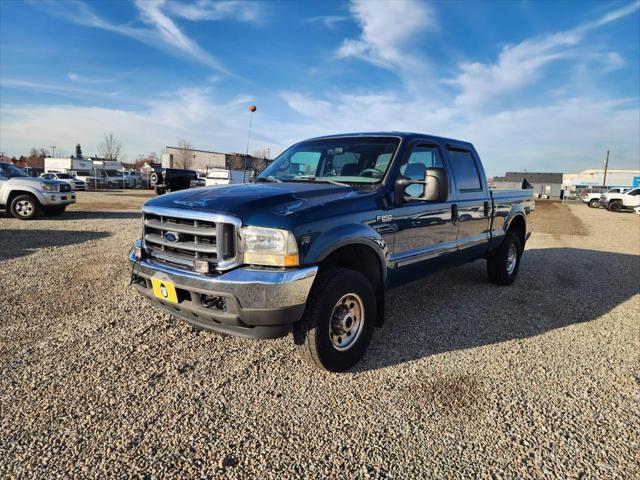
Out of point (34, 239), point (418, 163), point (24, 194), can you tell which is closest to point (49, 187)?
point (24, 194)

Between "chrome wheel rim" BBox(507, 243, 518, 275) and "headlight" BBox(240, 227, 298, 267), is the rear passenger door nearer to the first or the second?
"chrome wheel rim" BBox(507, 243, 518, 275)

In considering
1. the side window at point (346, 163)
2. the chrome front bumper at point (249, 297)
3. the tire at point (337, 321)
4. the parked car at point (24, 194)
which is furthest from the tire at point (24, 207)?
the tire at point (337, 321)

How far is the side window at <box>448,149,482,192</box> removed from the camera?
177 inches

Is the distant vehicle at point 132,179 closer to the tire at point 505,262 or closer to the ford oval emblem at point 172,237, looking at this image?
the tire at point 505,262

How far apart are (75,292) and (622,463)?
536 centimetres

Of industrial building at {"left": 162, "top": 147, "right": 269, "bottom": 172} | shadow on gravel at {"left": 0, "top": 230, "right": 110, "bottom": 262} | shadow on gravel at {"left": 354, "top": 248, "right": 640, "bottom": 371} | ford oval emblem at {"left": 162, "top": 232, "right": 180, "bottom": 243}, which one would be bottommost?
shadow on gravel at {"left": 354, "top": 248, "right": 640, "bottom": 371}

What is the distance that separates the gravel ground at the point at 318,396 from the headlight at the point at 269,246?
0.97m

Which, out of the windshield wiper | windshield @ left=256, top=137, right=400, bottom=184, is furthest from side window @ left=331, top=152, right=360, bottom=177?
the windshield wiper

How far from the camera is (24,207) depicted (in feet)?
36.0

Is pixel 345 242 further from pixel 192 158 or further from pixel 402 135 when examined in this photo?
pixel 192 158

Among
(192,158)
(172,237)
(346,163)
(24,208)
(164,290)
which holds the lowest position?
(24,208)

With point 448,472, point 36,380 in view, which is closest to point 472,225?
point 448,472

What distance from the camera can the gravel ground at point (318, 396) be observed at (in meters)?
2.14

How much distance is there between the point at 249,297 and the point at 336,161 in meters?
1.93
